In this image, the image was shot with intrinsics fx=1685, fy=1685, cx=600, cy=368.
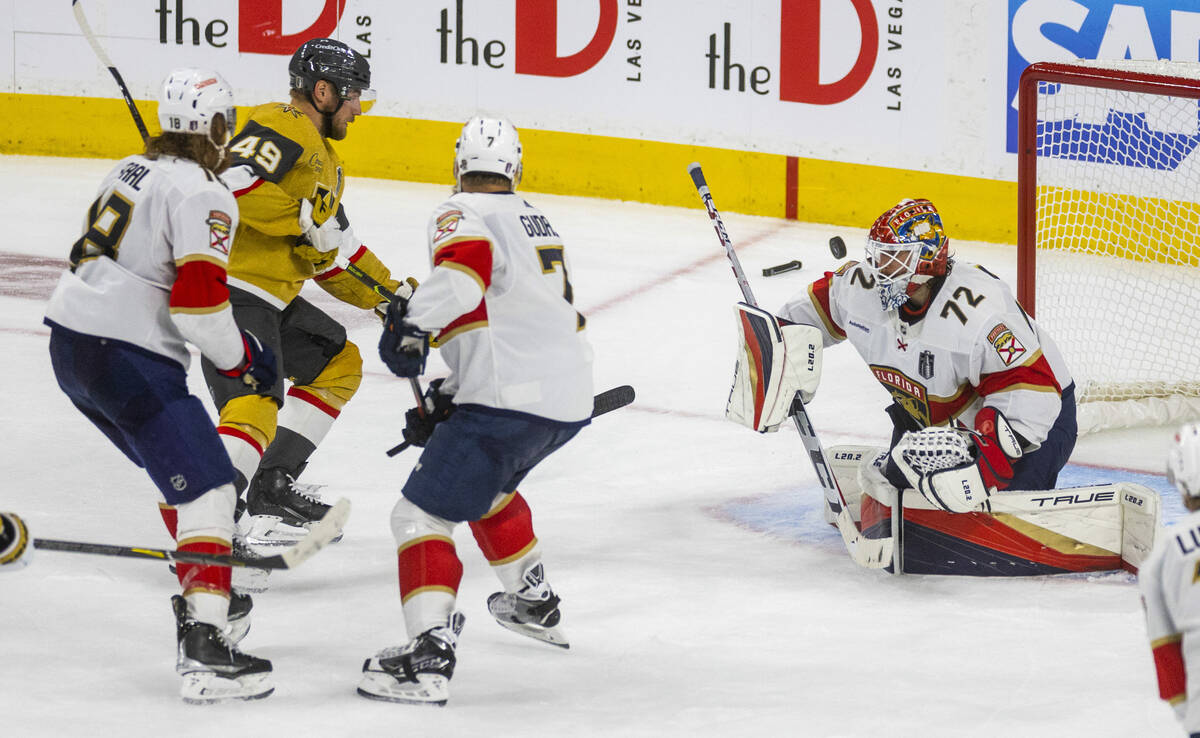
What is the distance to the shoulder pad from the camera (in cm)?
389

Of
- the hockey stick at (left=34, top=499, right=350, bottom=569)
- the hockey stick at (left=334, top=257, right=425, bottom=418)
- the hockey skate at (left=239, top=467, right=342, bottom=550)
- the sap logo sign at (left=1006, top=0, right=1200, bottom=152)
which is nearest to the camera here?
the hockey stick at (left=34, top=499, right=350, bottom=569)

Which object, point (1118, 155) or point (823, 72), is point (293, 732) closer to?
point (1118, 155)

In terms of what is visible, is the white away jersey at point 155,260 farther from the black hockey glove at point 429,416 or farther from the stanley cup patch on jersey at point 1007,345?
the stanley cup patch on jersey at point 1007,345

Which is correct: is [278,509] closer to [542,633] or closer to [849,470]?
Answer: [542,633]

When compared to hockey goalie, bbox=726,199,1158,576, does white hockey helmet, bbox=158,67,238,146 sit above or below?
above

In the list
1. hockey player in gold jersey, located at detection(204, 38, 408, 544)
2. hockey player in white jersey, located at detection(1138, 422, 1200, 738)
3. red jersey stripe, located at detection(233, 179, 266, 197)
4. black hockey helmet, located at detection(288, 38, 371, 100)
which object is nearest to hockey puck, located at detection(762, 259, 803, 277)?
hockey player in gold jersey, located at detection(204, 38, 408, 544)

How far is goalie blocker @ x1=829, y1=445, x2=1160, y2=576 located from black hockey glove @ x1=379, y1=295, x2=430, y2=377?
1230 mm

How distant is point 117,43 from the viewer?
7926mm

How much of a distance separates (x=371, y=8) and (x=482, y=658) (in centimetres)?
491

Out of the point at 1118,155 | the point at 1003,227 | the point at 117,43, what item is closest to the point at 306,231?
the point at 1118,155

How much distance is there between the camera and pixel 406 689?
3.13m

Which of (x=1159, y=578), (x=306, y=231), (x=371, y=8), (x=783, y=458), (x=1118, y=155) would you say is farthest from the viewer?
(x=371, y=8)

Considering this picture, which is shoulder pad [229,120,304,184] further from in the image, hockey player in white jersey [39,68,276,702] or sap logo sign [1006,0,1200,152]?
sap logo sign [1006,0,1200,152]

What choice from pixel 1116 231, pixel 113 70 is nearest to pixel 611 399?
pixel 113 70
